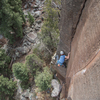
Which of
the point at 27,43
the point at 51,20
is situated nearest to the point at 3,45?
the point at 27,43

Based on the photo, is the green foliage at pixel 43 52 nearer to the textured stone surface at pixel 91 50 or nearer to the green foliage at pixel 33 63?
the green foliage at pixel 33 63

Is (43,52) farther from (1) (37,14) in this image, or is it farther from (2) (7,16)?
(1) (37,14)

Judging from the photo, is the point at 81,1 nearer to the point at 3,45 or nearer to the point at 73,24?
the point at 73,24

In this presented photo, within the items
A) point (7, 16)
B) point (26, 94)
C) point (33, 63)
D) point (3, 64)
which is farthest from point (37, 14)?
point (26, 94)

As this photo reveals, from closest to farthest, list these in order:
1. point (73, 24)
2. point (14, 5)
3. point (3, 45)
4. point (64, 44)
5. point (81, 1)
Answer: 1. point (81, 1)
2. point (73, 24)
3. point (64, 44)
4. point (14, 5)
5. point (3, 45)

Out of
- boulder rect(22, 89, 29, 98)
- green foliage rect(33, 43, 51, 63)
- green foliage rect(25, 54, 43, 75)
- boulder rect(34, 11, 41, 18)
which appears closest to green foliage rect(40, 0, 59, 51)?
green foliage rect(33, 43, 51, 63)

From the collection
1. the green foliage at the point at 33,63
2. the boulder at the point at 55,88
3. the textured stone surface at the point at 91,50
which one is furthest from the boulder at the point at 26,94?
the textured stone surface at the point at 91,50

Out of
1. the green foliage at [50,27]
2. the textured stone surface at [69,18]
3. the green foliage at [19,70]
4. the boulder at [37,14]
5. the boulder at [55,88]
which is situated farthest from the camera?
the boulder at [37,14]

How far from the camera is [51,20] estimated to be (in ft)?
30.7

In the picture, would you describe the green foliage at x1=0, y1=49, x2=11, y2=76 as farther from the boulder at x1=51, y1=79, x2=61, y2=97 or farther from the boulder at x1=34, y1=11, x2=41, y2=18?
the boulder at x1=34, y1=11, x2=41, y2=18

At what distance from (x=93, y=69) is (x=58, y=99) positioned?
24.1 feet

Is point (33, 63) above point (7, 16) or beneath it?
beneath

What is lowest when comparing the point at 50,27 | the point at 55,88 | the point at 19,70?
the point at 55,88

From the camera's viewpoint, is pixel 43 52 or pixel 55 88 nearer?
pixel 55 88
